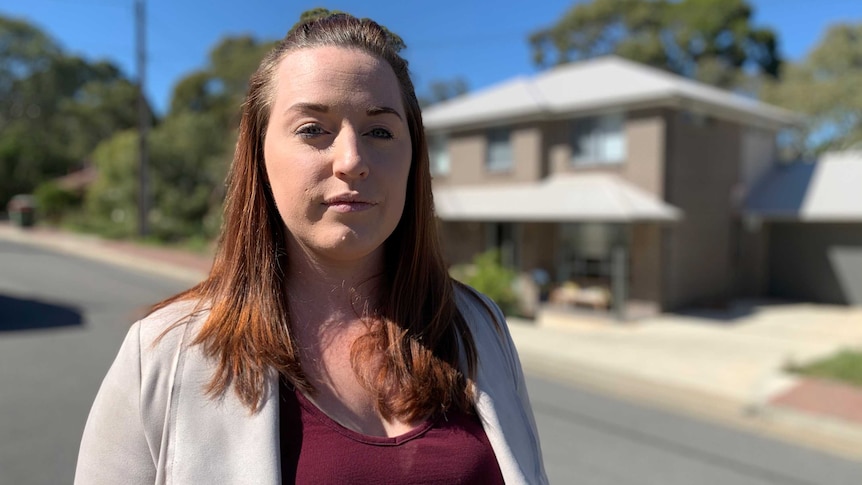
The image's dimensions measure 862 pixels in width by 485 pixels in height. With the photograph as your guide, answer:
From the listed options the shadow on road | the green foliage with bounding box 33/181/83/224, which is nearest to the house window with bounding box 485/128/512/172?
the shadow on road

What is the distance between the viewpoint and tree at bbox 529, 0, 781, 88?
115 ft

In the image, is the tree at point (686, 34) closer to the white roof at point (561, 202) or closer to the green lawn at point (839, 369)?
the white roof at point (561, 202)

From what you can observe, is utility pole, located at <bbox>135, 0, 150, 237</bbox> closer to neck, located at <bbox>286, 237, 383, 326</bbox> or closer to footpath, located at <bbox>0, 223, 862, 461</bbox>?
footpath, located at <bbox>0, 223, 862, 461</bbox>

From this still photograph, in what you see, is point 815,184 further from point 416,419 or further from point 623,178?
point 416,419

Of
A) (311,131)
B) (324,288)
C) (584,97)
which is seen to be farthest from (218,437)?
(584,97)

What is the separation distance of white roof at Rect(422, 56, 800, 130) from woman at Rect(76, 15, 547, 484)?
13.8 metres

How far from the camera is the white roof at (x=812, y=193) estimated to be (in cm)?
1600

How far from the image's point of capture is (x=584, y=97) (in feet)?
52.5

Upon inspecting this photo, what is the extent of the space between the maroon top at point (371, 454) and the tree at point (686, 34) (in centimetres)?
3599

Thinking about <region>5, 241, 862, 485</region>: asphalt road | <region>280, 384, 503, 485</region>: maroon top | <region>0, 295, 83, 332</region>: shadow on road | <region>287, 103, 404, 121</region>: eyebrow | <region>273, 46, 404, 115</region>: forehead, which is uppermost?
<region>273, 46, 404, 115</region>: forehead

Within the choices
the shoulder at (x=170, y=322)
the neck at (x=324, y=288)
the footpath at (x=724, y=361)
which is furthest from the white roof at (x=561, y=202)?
the shoulder at (x=170, y=322)

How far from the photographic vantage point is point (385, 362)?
1.40 meters

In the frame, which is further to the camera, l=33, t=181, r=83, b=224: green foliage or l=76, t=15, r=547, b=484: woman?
l=33, t=181, r=83, b=224: green foliage

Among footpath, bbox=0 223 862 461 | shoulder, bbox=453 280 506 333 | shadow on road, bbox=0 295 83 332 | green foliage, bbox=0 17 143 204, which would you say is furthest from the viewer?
green foliage, bbox=0 17 143 204
